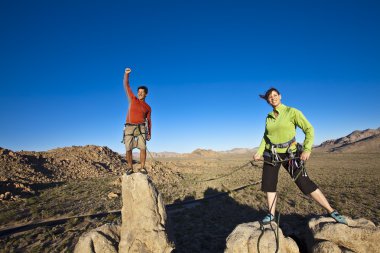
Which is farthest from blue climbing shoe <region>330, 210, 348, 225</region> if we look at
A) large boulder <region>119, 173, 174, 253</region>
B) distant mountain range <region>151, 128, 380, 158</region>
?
distant mountain range <region>151, 128, 380, 158</region>

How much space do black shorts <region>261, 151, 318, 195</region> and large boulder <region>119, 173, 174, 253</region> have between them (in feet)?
9.04

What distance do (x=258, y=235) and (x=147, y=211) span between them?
108 inches

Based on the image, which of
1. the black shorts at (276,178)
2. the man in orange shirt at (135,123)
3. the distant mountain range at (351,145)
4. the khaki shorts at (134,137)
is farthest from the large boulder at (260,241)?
the distant mountain range at (351,145)

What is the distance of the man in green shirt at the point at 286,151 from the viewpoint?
4.89 meters

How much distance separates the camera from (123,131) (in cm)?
726

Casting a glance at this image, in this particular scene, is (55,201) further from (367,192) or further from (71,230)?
(367,192)

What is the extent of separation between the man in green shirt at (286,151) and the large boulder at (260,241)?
0.26 meters

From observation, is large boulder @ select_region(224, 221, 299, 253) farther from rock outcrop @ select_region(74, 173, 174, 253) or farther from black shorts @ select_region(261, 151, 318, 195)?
rock outcrop @ select_region(74, 173, 174, 253)

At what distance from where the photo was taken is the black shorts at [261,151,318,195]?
488 cm

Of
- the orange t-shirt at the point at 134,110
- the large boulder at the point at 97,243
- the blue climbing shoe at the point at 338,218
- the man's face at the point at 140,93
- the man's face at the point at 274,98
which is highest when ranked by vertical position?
the man's face at the point at 140,93

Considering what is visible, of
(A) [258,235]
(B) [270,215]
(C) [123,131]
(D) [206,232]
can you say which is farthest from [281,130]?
(D) [206,232]

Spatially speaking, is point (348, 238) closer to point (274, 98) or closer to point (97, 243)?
point (274, 98)

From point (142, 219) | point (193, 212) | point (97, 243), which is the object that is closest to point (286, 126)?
point (142, 219)

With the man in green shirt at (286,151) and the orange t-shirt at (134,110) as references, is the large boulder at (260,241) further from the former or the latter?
the orange t-shirt at (134,110)
